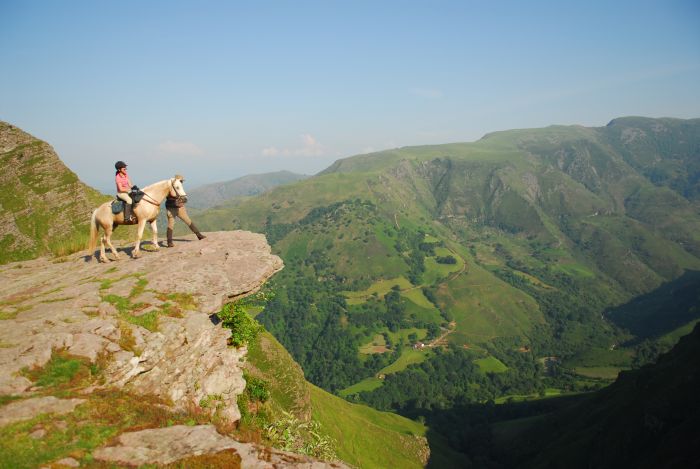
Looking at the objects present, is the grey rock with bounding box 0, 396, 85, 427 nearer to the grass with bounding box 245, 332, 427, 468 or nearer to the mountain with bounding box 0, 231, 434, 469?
the mountain with bounding box 0, 231, 434, 469

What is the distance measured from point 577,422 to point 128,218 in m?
164

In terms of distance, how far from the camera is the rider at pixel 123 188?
2436 centimetres

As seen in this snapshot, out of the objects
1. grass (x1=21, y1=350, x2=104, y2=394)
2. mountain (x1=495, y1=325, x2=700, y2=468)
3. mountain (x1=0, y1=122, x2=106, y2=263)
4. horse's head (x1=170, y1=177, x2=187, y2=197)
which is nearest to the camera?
grass (x1=21, y1=350, x2=104, y2=394)

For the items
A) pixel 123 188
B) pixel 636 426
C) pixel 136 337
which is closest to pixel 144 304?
pixel 136 337

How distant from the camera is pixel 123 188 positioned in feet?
81.7

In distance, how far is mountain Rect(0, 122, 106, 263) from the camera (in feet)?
180

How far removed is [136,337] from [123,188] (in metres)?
12.5

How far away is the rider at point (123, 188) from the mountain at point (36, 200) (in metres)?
35.7

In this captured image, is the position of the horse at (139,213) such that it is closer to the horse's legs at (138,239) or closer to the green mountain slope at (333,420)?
the horse's legs at (138,239)

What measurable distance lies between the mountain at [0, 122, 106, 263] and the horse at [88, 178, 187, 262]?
34.3 meters

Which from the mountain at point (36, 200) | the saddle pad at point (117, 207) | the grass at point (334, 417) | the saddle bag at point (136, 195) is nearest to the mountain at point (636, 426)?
the grass at point (334, 417)

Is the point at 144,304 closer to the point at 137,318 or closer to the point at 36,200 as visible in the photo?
the point at 137,318

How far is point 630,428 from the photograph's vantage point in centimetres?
10400

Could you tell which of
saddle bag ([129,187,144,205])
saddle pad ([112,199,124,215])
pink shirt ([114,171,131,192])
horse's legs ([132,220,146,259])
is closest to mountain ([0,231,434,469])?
horse's legs ([132,220,146,259])
